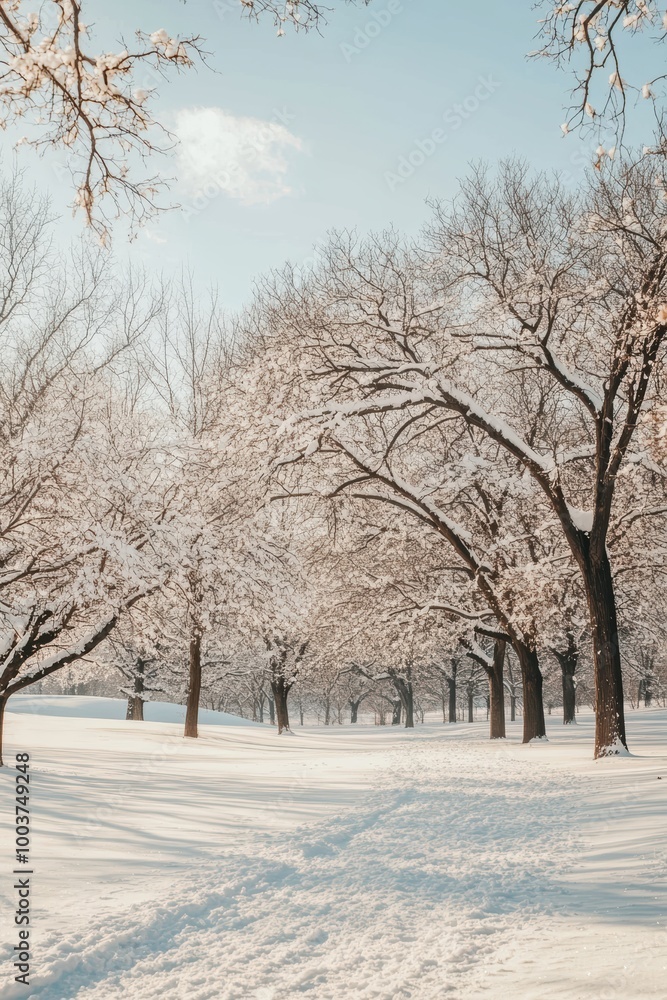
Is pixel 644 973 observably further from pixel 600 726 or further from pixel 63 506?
pixel 63 506

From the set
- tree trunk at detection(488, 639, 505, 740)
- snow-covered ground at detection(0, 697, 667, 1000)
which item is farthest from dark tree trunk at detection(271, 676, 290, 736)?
snow-covered ground at detection(0, 697, 667, 1000)

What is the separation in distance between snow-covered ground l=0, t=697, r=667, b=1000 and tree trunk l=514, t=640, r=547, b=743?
7.53m

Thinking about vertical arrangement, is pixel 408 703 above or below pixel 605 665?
below

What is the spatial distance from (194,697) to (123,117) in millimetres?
20879

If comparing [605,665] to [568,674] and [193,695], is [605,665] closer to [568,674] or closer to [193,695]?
[193,695]

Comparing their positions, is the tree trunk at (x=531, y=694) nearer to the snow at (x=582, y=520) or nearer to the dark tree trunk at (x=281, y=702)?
the snow at (x=582, y=520)

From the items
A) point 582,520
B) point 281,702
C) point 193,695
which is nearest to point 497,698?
point 193,695

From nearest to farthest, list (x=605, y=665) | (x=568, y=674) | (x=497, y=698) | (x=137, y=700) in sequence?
(x=605, y=665) → (x=497, y=698) → (x=568, y=674) → (x=137, y=700)

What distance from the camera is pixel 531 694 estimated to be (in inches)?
725

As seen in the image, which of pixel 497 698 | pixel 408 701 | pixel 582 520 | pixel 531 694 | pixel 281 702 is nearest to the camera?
pixel 582 520

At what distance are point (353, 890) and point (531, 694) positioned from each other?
14.4m

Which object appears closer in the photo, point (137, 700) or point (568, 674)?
point (568, 674)

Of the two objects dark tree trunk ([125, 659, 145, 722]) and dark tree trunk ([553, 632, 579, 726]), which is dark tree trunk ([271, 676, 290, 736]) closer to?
dark tree trunk ([125, 659, 145, 722])

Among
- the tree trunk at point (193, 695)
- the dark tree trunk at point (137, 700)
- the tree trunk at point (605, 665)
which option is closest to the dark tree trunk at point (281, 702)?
the dark tree trunk at point (137, 700)
